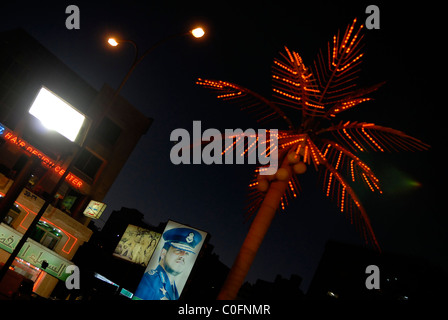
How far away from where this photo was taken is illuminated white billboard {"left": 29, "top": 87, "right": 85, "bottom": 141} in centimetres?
1831

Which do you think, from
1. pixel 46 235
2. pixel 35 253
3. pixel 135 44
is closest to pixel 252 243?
pixel 135 44

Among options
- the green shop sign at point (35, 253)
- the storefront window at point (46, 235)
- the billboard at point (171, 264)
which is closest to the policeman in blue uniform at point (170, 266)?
the billboard at point (171, 264)

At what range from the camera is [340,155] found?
21.5 feet

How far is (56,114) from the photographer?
19078 mm

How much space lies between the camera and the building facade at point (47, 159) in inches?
871

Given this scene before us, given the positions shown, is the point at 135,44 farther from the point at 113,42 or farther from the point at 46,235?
the point at 46,235

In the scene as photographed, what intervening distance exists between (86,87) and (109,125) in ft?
12.6

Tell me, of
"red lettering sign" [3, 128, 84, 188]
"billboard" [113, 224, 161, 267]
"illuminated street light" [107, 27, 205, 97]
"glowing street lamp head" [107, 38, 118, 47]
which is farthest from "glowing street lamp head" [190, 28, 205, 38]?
"red lettering sign" [3, 128, 84, 188]

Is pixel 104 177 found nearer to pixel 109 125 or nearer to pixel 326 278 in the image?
pixel 109 125

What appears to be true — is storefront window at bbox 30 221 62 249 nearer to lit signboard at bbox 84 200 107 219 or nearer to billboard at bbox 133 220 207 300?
lit signboard at bbox 84 200 107 219

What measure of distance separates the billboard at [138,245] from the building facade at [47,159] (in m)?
6.16
